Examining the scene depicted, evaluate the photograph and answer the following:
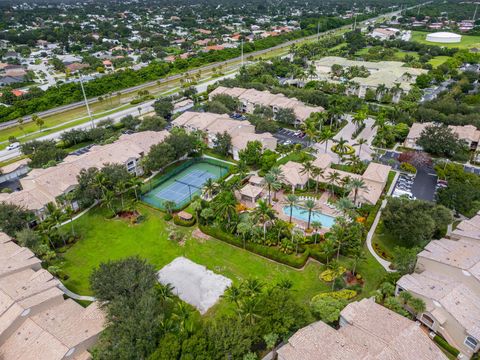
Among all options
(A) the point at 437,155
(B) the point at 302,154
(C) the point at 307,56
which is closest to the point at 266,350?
(B) the point at 302,154

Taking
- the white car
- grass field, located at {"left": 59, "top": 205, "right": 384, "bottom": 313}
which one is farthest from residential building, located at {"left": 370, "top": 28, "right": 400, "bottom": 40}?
the white car

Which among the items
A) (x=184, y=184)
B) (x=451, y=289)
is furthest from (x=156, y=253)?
(x=451, y=289)

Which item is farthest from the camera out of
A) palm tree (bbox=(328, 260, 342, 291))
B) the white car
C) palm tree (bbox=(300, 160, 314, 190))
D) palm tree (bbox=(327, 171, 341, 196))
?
the white car

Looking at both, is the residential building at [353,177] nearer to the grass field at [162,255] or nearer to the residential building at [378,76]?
the grass field at [162,255]

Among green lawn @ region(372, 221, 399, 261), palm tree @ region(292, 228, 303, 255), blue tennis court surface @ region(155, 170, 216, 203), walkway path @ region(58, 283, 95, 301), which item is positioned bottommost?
blue tennis court surface @ region(155, 170, 216, 203)

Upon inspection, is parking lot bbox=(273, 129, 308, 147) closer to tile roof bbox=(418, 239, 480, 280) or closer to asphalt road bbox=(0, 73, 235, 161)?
asphalt road bbox=(0, 73, 235, 161)

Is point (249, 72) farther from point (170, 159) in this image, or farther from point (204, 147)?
point (170, 159)

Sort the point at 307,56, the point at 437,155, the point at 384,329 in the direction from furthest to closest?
1. the point at 307,56
2. the point at 437,155
3. the point at 384,329

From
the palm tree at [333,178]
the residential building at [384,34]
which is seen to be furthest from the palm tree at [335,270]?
the residential building at [384,34]
